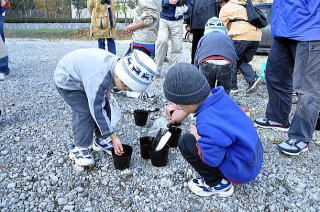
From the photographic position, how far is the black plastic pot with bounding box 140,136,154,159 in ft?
8.43

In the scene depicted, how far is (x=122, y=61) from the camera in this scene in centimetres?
209

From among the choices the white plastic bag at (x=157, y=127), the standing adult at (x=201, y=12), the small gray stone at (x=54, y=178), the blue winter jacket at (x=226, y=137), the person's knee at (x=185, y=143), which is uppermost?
the standing adult at (x=201, y=12)

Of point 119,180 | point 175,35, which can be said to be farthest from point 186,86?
point 175,35

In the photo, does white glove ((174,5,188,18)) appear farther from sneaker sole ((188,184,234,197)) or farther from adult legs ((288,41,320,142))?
sneaker sole ((188,184,234,197))

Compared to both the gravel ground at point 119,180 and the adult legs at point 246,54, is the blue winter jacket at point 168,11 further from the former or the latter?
the gravel ground at point 119,180

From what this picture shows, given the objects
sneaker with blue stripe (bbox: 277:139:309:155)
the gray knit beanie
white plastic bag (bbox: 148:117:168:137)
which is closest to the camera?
the gray knit beanie

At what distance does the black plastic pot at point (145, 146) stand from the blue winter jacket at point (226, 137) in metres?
0.78

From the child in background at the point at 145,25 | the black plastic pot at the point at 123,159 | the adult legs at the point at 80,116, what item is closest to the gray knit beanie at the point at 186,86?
the black plastic pot at the point at 123,159

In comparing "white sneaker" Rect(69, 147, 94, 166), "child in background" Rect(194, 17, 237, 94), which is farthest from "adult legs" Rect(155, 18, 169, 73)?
"white sneaker" Rect(69, 147, 94, 166)

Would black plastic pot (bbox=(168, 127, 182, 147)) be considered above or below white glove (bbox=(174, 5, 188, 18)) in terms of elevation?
below

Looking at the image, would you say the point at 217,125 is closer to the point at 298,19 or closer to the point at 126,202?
the point at 126,202

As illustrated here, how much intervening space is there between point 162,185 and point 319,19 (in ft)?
6.48

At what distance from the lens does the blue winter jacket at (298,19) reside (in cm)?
244

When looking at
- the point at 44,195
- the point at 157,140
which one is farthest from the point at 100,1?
the point at 44,195
